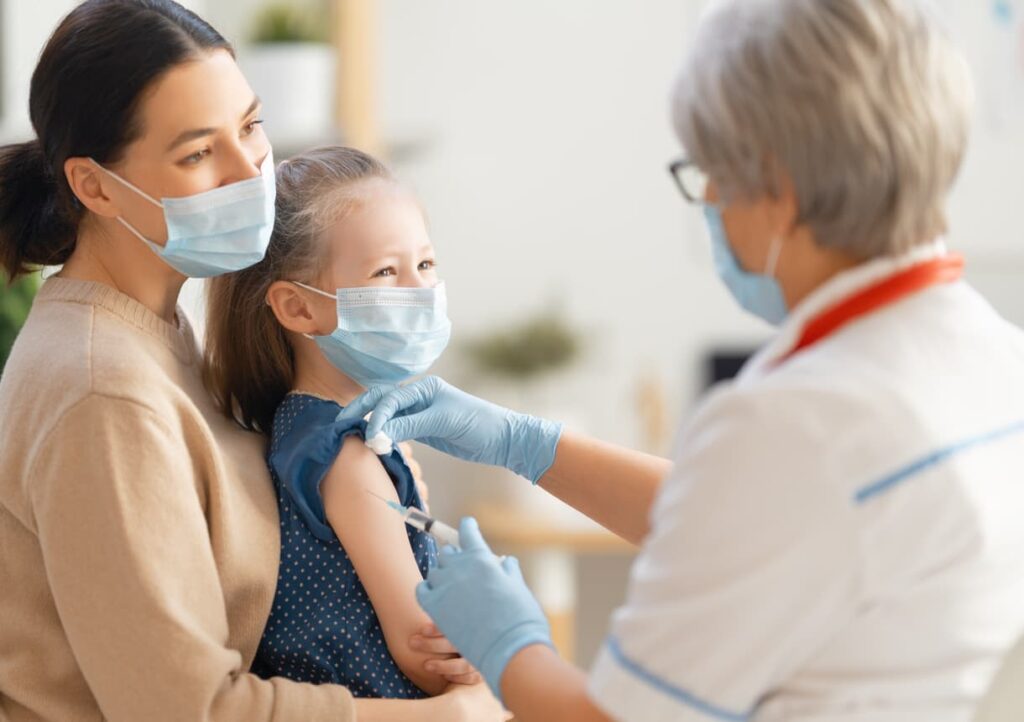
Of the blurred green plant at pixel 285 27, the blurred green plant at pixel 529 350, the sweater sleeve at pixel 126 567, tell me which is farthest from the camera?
the blurred green plant at pixel 529 350

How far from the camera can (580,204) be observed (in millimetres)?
4180

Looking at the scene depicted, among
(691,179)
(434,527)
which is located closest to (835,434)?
(691,179)

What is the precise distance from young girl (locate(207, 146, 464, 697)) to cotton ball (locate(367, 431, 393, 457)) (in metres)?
0.02

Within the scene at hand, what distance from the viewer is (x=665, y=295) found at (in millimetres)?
4207

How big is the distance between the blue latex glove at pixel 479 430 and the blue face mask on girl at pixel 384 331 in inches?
2.2

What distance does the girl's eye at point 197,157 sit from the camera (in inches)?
55.4

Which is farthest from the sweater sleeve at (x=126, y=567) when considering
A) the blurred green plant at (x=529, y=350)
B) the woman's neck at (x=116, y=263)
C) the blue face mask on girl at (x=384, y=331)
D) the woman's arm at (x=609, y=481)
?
the blurred green plant at (x=529, y=350)

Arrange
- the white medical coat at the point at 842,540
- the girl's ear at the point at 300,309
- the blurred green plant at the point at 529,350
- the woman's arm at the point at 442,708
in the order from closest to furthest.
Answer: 1. the white medical coat at the point at 842,540
2. the woman's arm at the point at 442,708
3. the girl's ear at the point at 300,309
4. the blurred green plant at the point at 529,350

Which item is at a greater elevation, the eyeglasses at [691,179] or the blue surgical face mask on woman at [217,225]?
the eyeglasses at [691,179]

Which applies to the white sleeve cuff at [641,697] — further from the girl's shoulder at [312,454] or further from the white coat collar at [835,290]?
the girl's shoulder at [312,454]

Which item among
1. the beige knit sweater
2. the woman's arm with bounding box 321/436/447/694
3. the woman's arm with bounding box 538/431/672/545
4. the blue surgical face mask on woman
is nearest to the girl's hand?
the woman's arm with bounding box 321/436/447/694

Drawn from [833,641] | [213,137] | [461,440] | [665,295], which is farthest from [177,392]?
[665,295]

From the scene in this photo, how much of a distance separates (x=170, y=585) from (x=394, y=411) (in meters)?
0.40

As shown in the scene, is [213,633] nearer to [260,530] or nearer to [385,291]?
[260,530]
